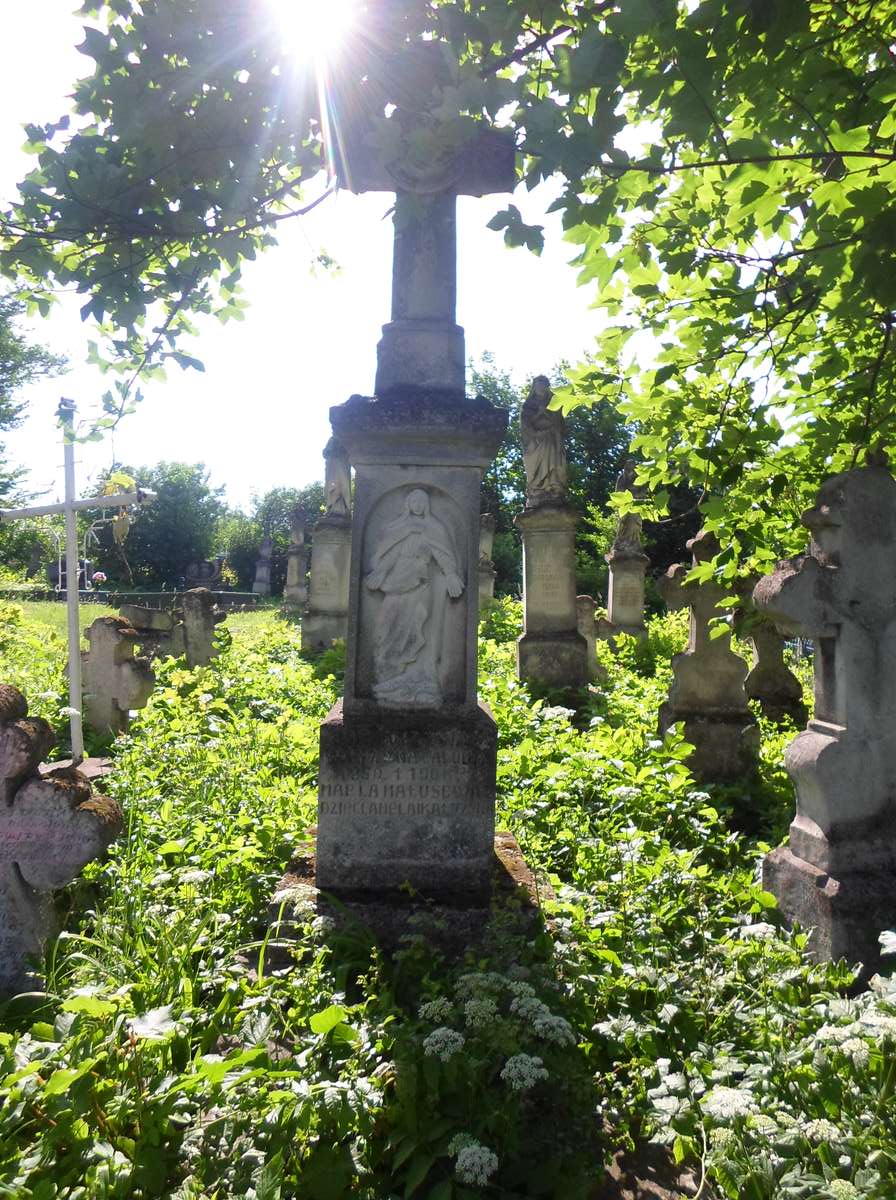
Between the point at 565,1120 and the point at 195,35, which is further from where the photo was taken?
the point at 195,35

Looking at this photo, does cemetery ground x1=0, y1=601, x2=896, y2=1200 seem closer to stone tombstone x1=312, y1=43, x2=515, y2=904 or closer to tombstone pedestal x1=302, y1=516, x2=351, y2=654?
stone tombstone x1=312, y1=43, x2=515, y2=904

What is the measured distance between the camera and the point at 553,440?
10.6m

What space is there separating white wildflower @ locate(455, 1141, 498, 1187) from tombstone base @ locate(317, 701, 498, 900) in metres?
1.54

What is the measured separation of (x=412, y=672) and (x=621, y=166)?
2.28m

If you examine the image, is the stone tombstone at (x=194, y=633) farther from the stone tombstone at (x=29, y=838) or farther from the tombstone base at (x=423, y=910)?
the stone tombstone at (x=29, y=838)

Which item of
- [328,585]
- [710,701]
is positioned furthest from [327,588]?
[710,701]

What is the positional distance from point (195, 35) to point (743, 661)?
578 cm

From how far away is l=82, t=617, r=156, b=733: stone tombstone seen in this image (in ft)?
23.1

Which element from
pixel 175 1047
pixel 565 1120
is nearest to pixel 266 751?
Answer: pixel 175 1047

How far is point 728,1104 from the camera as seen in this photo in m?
1.87

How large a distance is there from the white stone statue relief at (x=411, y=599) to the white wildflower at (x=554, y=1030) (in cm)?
157

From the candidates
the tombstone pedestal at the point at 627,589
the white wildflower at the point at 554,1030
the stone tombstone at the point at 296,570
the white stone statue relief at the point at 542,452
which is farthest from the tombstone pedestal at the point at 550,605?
the stone tombstone at the point at 296,570

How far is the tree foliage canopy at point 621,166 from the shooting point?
→ 2.35 meters

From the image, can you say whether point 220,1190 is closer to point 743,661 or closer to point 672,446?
point 672,446
